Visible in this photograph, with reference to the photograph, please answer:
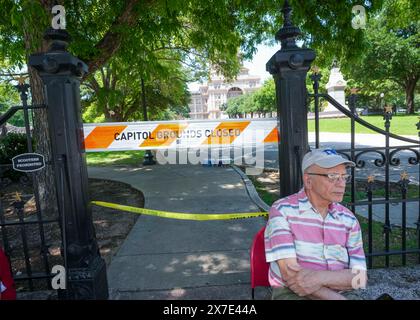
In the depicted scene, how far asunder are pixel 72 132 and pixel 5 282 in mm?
1229

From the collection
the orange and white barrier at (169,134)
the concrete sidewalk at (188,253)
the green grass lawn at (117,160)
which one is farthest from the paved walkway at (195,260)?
the green grass lawn at (117,160)

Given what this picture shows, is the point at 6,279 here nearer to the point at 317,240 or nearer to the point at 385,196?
the point at 317,240

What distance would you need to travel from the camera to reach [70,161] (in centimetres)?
284

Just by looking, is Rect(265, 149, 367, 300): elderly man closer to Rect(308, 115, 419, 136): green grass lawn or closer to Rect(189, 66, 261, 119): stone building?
Rect(308, 115, 419, 136): green grass lawn

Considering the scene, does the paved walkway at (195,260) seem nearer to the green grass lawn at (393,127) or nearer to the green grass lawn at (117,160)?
the green grass lawn at (117,160)

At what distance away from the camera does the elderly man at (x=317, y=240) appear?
2.06 meters

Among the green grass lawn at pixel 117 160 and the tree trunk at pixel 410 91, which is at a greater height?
the tree trunk at pixel 410 91

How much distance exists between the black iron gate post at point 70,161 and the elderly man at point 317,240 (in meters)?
1.68

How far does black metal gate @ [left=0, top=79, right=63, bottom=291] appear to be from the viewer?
2924 mm

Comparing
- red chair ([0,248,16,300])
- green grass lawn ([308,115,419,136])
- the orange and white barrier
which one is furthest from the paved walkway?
green grass lawn ([308,115,419,136])

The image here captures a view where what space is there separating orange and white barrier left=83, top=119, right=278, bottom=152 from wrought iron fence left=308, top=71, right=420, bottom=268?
823mm

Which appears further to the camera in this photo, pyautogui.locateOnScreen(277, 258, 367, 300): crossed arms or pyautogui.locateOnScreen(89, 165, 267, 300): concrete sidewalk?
pyautogui.locateOnScreen(89, 165, 267, 300): concrete sidewalk

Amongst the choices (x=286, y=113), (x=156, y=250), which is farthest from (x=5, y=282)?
(x=286, y=113)
